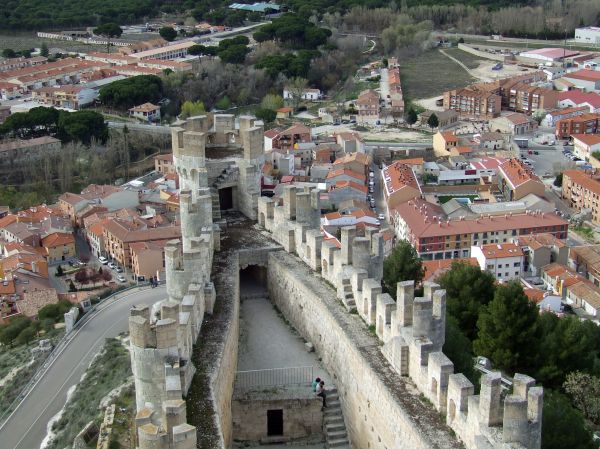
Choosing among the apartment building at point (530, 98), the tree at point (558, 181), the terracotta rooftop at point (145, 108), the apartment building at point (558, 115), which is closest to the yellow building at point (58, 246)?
the terracotta rooftop at point (145, 108)

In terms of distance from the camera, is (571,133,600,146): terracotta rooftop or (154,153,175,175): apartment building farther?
(571,133,600,146): terracotta rooftop

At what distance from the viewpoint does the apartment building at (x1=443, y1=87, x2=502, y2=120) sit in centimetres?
5891

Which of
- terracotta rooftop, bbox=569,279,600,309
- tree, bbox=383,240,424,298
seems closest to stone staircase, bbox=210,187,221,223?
tree, bbox=383,240,424,298

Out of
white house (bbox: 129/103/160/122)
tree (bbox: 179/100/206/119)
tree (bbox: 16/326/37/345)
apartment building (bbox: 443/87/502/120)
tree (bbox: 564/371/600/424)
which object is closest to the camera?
tree (bbox: 564/371/600/424)

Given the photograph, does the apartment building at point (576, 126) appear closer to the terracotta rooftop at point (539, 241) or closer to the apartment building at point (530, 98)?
the apartment building at point (530, 98)

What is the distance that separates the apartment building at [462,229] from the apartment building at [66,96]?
91.3 feet

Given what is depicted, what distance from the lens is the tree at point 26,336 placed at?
2577 cm

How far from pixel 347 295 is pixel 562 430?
355 cm

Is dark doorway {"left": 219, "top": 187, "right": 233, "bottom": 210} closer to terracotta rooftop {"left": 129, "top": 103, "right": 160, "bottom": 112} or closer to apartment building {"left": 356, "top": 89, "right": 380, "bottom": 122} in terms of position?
terracotta rooftop {"left": 129, "top": 103, "right": 160, "bottom": 112}

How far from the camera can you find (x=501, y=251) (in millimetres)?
33281

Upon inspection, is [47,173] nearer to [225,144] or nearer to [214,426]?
[225,144]

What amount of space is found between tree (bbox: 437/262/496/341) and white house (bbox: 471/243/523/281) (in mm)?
14685

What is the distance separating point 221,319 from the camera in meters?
11.2

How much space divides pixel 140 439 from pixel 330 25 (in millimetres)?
74432
